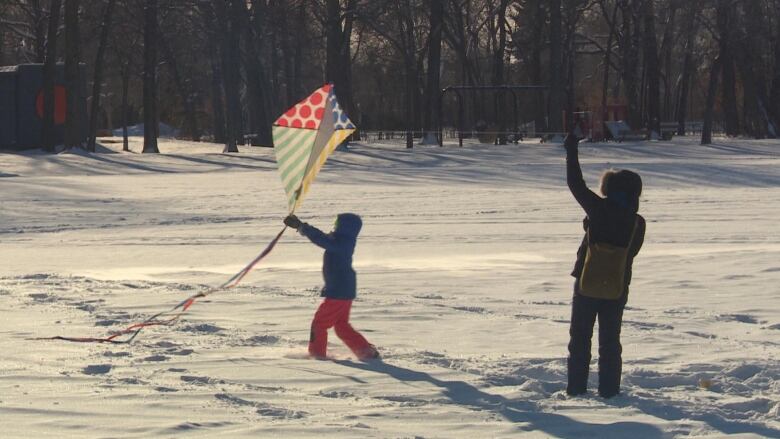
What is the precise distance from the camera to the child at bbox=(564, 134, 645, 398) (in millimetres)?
7262

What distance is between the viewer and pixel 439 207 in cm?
2322

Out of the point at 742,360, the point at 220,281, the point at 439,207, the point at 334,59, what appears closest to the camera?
the point at 742,360

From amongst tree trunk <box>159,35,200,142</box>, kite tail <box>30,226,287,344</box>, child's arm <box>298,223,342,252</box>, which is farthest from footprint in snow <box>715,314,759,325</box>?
tree trunk <box>159,35,200,142</box>

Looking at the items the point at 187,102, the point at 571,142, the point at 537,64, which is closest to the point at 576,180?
the point at 571,142

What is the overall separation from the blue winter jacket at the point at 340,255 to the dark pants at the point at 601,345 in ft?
5.82

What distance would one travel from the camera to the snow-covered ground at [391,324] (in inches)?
266

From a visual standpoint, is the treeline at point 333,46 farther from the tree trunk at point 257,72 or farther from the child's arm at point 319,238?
the child's arm at point 319,238

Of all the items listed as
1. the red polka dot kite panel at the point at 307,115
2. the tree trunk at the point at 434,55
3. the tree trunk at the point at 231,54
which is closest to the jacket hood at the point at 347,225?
the red polka dot kite panel at the point at 307,115

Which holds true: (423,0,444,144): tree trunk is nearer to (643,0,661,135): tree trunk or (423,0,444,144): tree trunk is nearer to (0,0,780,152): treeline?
(0,0,780,152): treeline

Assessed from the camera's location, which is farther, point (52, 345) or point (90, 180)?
point (90, 180)

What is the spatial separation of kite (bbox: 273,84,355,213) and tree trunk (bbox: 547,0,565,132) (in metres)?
40.5

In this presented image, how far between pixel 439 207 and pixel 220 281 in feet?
35.7

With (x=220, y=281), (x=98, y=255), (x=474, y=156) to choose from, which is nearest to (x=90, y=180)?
(x=474, y=156)

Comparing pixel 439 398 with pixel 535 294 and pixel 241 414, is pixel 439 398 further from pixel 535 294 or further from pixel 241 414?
pixel 535 294
